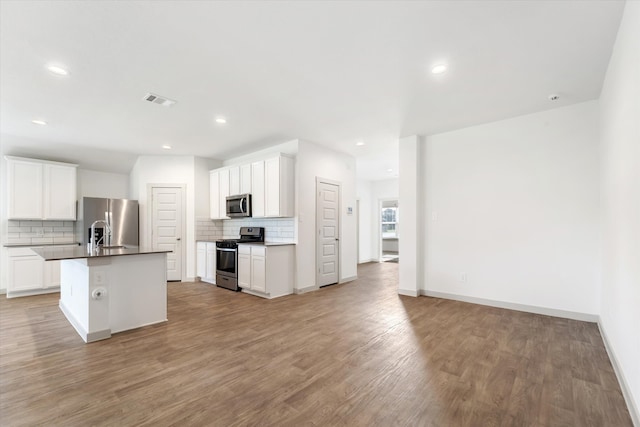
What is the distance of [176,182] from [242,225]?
175 cm

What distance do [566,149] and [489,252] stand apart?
166 cm

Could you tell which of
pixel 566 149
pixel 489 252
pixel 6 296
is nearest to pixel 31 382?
pixel 6 296

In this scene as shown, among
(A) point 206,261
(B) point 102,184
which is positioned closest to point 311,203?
(A) point 206,261

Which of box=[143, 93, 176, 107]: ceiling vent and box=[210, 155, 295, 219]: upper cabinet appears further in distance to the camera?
box=[210, 155, 295, 219]: upper cabinet

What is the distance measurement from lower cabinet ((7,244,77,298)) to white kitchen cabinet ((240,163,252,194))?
3752mm

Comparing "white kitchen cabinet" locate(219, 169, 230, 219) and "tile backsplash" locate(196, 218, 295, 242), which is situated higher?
"white kitchen cabinet" locate(219, 169, 230, 219)

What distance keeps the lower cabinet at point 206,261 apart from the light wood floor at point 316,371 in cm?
208

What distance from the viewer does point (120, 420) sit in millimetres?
1811

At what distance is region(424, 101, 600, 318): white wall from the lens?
3.64 meters

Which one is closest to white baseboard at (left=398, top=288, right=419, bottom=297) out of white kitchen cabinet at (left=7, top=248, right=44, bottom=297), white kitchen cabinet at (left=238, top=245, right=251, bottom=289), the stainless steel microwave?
white kitchen cabinet at (left=238, top=245, right=251, bottom=289)

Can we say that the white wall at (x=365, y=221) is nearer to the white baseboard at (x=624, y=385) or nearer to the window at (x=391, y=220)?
the window at (x=391, y=220)

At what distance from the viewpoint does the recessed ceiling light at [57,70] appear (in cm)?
278

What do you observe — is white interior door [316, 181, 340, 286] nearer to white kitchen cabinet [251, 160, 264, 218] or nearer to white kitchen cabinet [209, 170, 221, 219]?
white kitchen cabinet [251, 160, 264, 218]

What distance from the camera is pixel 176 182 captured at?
6.40m
